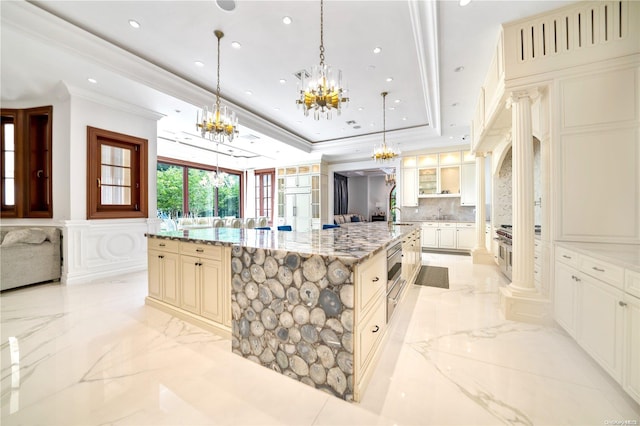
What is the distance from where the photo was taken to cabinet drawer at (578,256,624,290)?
160cm

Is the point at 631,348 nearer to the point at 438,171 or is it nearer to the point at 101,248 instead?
the point at 101,248

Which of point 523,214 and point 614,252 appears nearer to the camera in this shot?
point 614,252

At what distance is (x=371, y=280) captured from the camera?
72.3 inches

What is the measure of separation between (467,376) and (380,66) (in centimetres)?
378

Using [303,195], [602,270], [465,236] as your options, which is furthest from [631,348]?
[303,195]

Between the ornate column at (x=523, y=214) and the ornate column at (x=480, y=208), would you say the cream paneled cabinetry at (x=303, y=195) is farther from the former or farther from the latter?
the ornate column at (x=523, y=214)

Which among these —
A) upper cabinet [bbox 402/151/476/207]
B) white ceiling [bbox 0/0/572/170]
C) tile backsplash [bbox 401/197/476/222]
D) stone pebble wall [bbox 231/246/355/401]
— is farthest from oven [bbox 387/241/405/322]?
tile backsplash [bbox 401/197/476/222]

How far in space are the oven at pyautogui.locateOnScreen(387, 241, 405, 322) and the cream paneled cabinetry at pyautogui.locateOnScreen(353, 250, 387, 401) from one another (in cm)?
17

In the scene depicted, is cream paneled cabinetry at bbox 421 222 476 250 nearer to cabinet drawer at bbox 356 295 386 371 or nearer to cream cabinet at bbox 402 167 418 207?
cream cabinet at bbox 402 167 418 207

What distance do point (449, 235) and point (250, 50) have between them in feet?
21.3

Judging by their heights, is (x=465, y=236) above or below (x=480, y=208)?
below

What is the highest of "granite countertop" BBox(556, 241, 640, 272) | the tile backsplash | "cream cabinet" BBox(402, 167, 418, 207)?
"cream cabinet" BBox(402, 167, 418, 207)

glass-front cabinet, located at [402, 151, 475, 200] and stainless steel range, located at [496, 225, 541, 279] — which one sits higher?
glass-front cabinet, located at [402, 151, 475, 200]

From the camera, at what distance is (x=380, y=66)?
12.0ft
